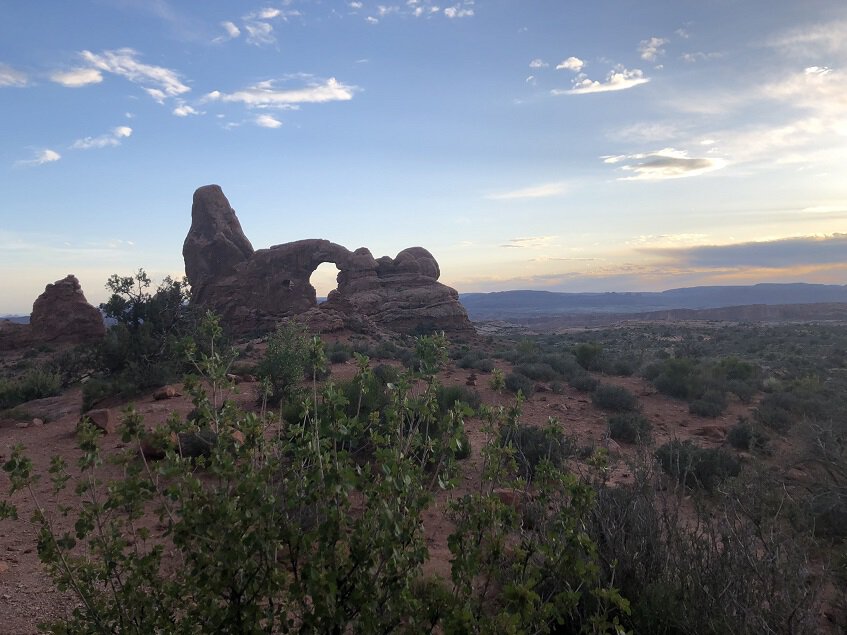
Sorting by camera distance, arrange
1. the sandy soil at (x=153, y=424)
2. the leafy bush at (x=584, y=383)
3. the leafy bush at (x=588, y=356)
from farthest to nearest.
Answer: the leafy bush at (x=588, y=356)
the leafy bush at (x=584, y=383)
the sandy soil at (x=153, y=424)

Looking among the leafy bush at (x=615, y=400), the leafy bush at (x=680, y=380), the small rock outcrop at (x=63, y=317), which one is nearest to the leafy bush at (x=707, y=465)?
the leafy bush at (x=615, y=400)

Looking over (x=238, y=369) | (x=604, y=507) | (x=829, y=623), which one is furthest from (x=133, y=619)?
(x=238, y=369)

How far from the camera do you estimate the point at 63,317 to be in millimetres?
32125

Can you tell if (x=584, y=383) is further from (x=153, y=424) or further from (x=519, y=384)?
(x=153, y=424)

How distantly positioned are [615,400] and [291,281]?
3057 centimetres

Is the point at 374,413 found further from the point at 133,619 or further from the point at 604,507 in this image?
the point at 604,507

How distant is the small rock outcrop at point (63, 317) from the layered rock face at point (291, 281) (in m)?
7.17

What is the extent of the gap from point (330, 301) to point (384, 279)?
5735mm

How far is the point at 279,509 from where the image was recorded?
2516 mm

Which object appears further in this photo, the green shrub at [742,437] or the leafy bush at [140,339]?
the leafy bush at [140,339]

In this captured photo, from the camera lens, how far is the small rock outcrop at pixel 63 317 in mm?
31812

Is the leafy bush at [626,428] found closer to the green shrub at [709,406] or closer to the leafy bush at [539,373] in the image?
the green shrub at [709,406]

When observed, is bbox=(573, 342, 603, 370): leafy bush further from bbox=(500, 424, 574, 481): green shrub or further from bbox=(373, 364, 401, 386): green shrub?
bbox=(500, 424, 574, 481): green shrub

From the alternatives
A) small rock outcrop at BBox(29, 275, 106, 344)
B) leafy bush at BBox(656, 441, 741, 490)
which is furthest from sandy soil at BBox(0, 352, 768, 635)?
small rock outcrop at BBox(29, 275, 106, 344)
